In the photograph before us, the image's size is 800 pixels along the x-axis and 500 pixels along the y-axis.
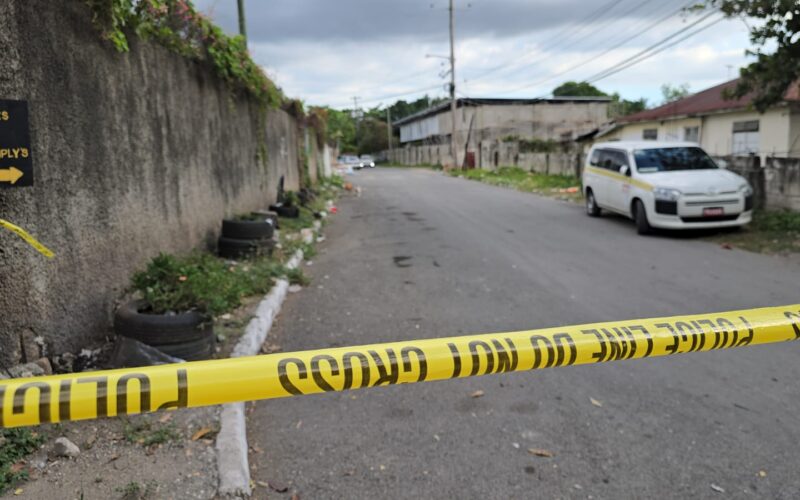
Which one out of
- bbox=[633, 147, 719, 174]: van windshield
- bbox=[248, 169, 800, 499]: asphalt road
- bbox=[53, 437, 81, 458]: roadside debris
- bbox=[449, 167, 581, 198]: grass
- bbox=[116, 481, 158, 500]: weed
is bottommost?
bbox=[248, 169, 800, 499]: asphalt road

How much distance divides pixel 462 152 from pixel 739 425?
58495 mm

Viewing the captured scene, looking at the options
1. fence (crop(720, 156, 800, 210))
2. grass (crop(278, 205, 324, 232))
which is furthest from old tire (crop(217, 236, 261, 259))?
fence (crop(720, 156, 800, 210))

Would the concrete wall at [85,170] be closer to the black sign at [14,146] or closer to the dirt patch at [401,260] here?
the black sign at [14,146]

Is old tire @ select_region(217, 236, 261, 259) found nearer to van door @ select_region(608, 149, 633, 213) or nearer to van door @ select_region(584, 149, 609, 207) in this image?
van door @ select_region(608, 149, 633, 213)

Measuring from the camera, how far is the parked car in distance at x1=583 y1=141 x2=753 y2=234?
37.2 ft

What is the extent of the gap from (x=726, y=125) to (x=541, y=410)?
2588 centimetres

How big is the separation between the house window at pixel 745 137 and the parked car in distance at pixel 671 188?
44.5 ft

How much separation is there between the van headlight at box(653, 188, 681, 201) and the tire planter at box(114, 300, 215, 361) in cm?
924

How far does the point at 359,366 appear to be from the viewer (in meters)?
2.10

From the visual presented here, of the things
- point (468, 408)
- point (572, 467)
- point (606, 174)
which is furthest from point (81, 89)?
point (606, 174)

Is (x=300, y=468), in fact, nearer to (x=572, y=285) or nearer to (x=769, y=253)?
(x=572, y=285)

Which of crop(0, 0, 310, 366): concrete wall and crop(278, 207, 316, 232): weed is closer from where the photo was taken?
crop(0, 0, 310, 366): concrete wall

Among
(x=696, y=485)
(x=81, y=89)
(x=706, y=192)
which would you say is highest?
(x=81, y=89)

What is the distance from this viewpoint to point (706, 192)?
11.3m
